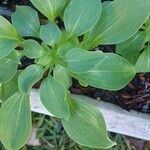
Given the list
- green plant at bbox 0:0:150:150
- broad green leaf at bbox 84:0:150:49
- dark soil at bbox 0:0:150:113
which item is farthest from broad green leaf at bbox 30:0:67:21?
dark soil at bbox 0:0:150:113

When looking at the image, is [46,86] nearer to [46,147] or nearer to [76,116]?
[76,116]

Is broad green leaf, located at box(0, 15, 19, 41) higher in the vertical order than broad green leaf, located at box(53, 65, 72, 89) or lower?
higher

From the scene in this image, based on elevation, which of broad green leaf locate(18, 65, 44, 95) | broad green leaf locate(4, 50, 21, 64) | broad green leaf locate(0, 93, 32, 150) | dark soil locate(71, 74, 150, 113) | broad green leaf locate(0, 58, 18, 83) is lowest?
dark soil locate(71, 74, 150, 113)

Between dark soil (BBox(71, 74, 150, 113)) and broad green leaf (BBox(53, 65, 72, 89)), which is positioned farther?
dark soil (BBox(71, 74, 150, 113))

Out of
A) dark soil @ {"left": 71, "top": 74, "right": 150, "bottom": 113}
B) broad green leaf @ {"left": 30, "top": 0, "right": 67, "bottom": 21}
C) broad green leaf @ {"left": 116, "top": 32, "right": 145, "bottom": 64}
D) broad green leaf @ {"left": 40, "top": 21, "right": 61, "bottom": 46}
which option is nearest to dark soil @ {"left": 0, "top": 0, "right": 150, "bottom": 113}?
dark soil @ {"left": 71, "top": 74, "right": 150, "bottom": 113}

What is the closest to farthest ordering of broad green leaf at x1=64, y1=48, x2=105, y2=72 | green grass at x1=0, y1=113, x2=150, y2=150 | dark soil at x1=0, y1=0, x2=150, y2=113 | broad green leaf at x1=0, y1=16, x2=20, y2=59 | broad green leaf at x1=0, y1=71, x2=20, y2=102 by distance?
1. broad green leaf at x1=64, y1=48, x2=105, y2=72
2. broad green leaf at x1=0, y1=16, x2=20, y2=59
3. broad green leaf at x1=0, y1=71, x2=20, y2=102
4. dark soil at x1=0, y1=0, x2=150, y2=113
5. green grass at x1=0, y1=113, x2=150, y2=150

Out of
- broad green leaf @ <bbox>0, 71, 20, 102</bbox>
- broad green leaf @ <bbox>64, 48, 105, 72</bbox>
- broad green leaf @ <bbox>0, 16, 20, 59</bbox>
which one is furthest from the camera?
broad green leaf @ <bbox>0, 71, 20, 102</bbox>

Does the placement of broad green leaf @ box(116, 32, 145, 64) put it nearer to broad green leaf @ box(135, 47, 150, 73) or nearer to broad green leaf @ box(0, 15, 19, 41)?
broad green leaf @ box(135, 47, 150, 73)

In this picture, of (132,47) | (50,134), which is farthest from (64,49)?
(50,134)

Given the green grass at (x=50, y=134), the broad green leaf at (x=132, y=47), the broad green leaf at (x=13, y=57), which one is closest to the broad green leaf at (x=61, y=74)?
the broad green leaf at (x=13, y=57)
